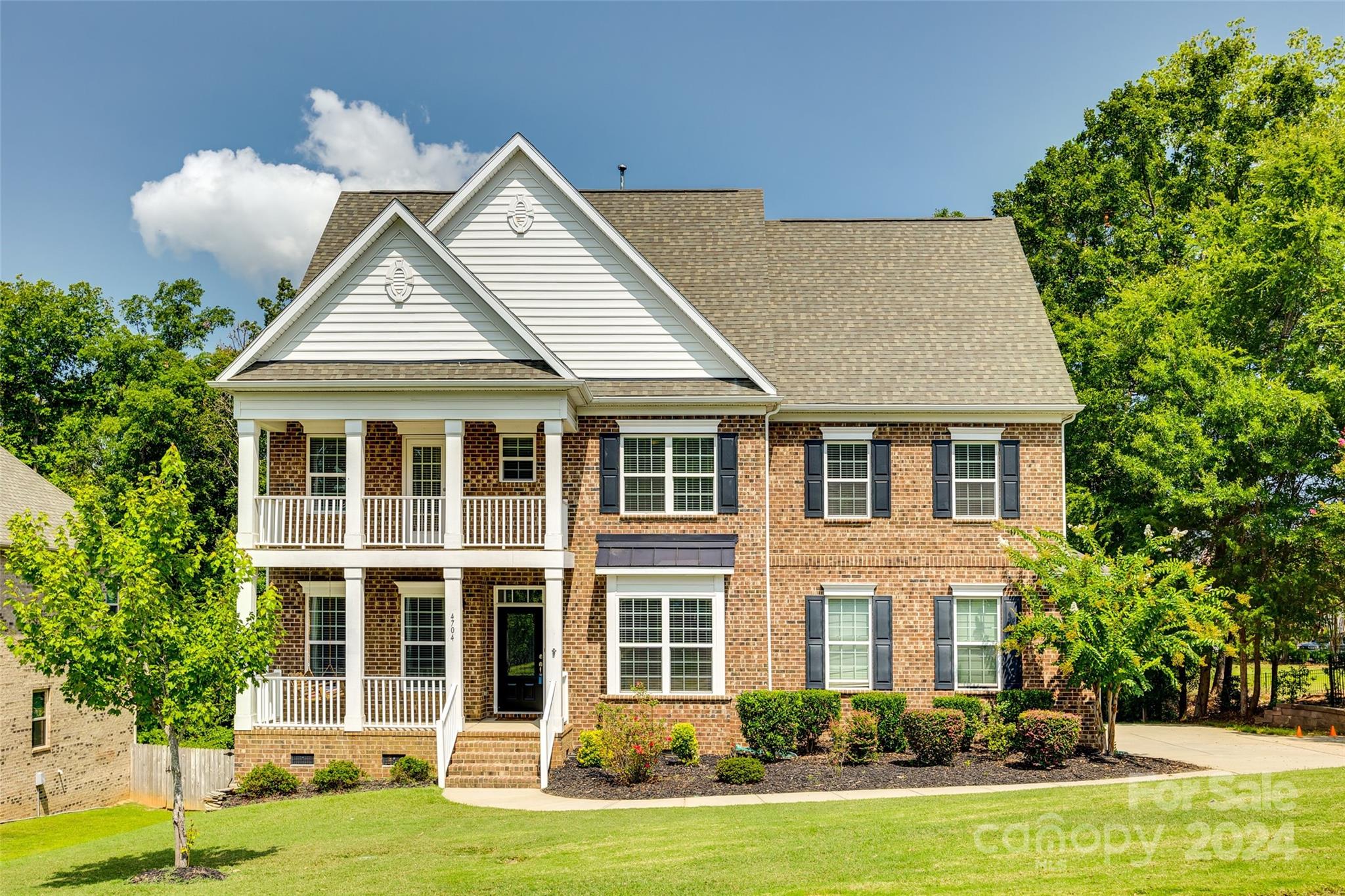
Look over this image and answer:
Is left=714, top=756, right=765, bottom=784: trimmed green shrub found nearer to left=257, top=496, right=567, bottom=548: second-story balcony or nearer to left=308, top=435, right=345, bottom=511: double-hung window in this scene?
left=257, top=496, right=567, bottom=548: second-story balcony

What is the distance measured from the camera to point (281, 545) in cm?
2052

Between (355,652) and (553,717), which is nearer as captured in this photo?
(553,717)

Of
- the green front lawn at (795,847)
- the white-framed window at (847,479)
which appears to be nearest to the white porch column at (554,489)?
the green front lawn at (795,847)

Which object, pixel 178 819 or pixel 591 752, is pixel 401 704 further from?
pixel 178 819

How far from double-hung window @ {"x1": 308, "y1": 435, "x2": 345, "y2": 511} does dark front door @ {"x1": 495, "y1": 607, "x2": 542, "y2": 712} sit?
14.4ft

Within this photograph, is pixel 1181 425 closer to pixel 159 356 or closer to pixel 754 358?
pixel 754 358

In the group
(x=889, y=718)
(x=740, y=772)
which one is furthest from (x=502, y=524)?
(x=889, y=718)

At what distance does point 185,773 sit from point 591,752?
9092mm

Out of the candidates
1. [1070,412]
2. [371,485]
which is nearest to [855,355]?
[1070,412]

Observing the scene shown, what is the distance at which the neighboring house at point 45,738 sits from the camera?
83.2 feet

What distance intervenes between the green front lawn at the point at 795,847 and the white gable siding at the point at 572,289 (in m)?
9.37

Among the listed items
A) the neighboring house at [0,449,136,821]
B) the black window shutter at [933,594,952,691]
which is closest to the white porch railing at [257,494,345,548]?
the neighboring house at [0,449,136,821]

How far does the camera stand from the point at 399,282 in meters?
20.5

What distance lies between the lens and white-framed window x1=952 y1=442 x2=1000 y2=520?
2248cm
